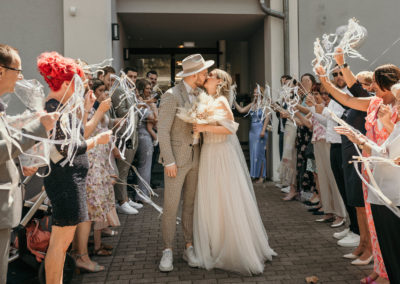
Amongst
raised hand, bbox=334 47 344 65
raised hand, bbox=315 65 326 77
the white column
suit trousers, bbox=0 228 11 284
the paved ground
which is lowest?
the paved ground

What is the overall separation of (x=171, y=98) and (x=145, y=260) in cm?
187

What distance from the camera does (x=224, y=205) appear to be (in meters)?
4.22

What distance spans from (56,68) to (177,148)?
176 cm

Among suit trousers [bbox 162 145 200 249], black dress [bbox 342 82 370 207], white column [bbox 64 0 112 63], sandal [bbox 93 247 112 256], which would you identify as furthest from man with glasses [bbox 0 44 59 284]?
white column [bbox 64 0 112 63]

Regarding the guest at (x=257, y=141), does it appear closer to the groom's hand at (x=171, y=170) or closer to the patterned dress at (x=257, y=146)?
the patterned dress at (x=257, y=146)

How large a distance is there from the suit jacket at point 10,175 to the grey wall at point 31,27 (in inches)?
252

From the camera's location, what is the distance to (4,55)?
90.9 inches

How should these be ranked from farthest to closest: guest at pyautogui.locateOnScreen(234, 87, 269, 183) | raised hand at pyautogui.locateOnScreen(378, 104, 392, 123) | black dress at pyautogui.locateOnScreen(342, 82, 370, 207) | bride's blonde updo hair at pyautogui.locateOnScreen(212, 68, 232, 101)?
guest at pyautogui.locateOnScreen(234, 87, 269, 183) → bride's blonde updo hair at pyautogui.locateOnScreen(212, 68, 232, 101) → black dress at pyautogui.locateOnScreen(342, 82, 370, 207) → raised hand at pyautogui.locateOnScreen(378, 104, 392, 123)

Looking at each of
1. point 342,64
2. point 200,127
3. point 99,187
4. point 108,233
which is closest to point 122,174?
point 108,233

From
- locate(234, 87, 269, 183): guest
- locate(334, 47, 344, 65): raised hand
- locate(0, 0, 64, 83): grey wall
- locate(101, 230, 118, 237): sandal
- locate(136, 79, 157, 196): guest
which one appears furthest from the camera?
locate(234, 87, 269, 183): guest

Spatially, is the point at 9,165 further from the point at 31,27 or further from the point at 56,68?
the point at 31,27

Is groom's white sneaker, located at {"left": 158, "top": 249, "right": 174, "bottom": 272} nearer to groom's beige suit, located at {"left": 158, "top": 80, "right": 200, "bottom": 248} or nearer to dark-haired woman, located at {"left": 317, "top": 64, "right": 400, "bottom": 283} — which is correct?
groom's beige suit, located at {"left": 158, "top": 80, "right": 200, "bottom": 248}

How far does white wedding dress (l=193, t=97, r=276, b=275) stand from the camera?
412cm

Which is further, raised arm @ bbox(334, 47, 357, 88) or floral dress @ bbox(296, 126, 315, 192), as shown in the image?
floral dress @ bbox(296, 126, 315, 192)
